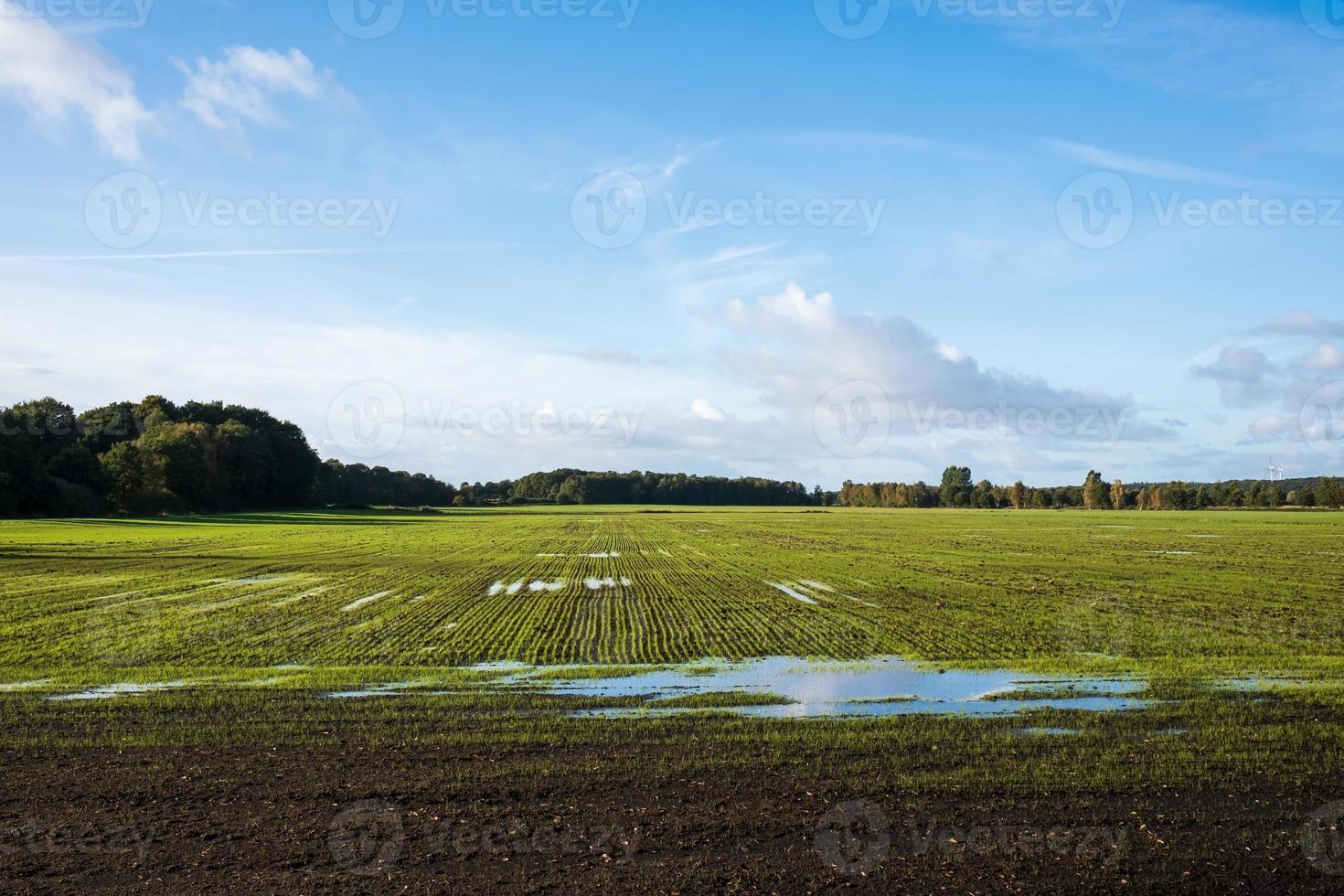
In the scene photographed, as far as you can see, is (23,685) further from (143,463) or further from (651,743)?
(143,463)

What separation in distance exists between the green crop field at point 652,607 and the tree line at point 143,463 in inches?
1876

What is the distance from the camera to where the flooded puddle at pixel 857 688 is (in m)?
14.1

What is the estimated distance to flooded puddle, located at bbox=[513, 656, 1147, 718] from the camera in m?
14.1

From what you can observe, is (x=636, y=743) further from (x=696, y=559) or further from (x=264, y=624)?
(x=696, y=559)

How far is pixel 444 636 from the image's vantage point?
21.2 metres

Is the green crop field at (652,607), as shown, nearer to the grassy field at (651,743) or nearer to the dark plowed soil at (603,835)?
the grassy field at (651,743)

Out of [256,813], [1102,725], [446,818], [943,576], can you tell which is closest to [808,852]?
[446,818]

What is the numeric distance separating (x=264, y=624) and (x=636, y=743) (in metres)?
14.6

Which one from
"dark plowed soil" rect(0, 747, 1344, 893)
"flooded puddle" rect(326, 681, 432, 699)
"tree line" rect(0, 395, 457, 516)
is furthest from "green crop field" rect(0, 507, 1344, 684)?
"tree line" rect(0, 395, 457, 516)

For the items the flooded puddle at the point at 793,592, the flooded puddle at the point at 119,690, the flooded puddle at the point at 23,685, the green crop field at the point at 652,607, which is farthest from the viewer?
the flooded puddle at the point at 793,592

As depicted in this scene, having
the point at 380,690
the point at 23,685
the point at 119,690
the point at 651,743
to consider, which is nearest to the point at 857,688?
the point at 651,743

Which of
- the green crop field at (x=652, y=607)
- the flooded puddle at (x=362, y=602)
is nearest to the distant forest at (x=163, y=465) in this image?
the green crop field at (x=652, y=607)

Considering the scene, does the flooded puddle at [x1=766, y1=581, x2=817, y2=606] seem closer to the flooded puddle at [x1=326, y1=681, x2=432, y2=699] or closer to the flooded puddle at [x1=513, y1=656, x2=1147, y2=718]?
the flooded puddle at [x1=513, y1=656, x2=1147, y2=718]

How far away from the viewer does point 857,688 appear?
618 inches
